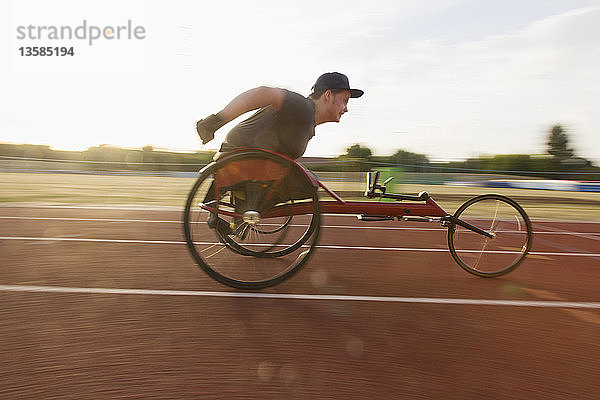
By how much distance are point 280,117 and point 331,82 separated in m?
0.54

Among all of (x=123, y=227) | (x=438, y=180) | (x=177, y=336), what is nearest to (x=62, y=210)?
(x=123, y=227)

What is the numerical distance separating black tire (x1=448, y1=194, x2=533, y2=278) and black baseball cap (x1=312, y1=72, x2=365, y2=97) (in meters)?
1.43

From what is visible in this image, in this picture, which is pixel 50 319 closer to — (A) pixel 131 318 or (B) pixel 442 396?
(A) pixel 131 318

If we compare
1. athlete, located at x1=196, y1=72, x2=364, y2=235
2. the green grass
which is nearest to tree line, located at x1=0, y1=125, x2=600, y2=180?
the green grass

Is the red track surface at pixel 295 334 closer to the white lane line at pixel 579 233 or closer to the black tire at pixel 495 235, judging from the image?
the black tire at pixel 495 235

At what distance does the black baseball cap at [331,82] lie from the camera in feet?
12.1

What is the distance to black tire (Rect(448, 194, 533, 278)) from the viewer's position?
4.12 meters

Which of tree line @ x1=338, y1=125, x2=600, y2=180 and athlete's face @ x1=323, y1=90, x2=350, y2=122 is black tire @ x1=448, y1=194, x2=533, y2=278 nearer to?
athlete's face @ x1=323, y1=90, x2=350, y2=122

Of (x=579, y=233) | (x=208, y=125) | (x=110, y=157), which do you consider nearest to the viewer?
(x=208, y=125)

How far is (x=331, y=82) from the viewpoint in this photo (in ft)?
12.1

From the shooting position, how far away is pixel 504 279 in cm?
423

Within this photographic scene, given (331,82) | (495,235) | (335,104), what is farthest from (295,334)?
(495,235)

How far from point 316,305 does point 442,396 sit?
1.29 m

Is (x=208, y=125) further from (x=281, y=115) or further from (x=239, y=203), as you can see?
(x=239, y=203)
